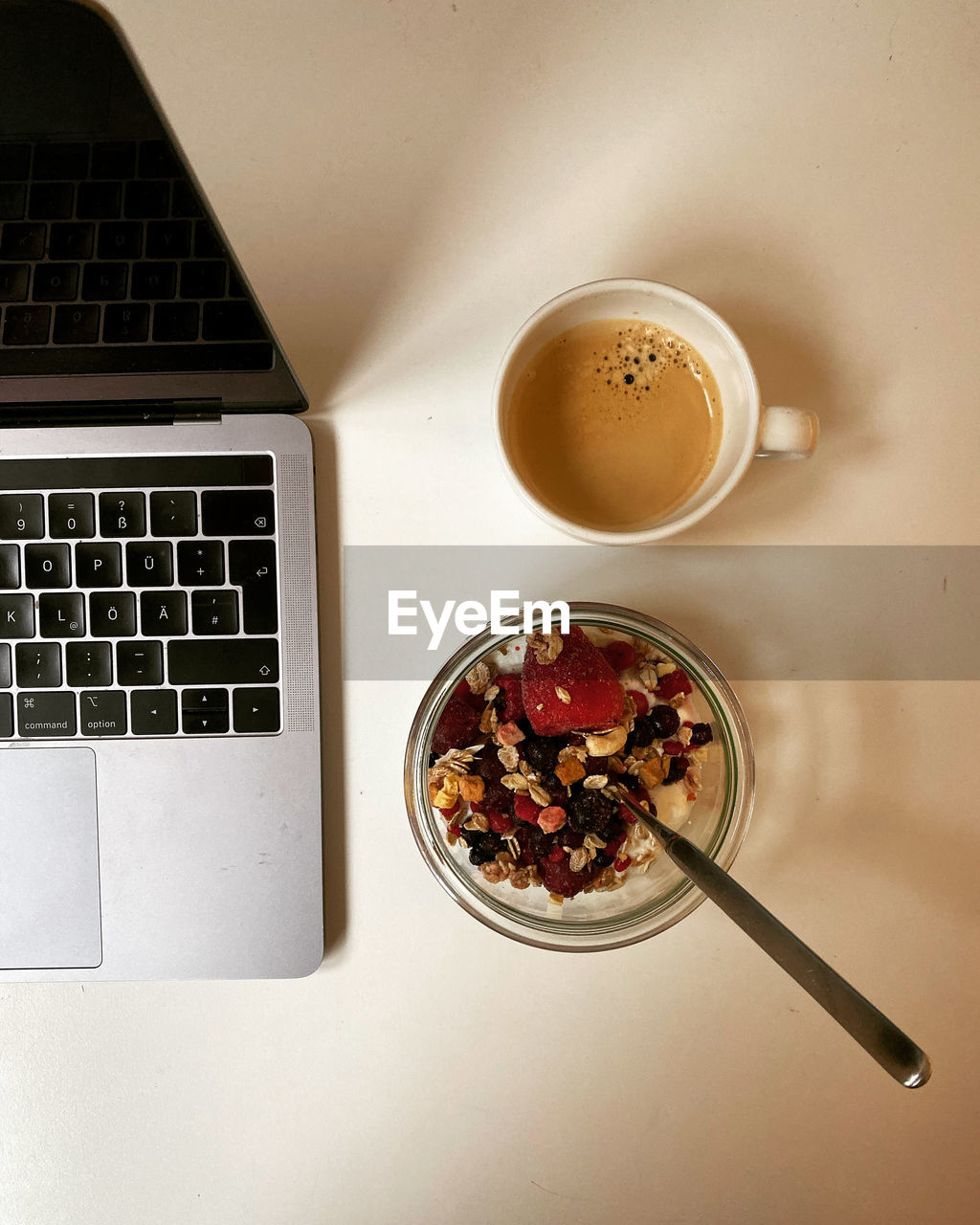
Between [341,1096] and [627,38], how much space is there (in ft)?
2.91

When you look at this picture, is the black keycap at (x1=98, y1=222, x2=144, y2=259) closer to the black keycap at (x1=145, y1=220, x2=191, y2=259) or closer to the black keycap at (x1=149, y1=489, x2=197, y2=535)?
the black keycap at (x1=145, y1=220, x2=191, y2=259)

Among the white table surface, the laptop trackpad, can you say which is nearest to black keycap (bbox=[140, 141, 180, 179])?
the white table surface

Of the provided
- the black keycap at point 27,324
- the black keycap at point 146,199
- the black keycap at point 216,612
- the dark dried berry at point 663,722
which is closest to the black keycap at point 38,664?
the black keycap at point 216,612

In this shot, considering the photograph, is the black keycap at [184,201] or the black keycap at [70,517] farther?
the black keycap at [70,517]

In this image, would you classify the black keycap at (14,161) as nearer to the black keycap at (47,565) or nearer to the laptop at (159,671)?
the laptop at (159,671)

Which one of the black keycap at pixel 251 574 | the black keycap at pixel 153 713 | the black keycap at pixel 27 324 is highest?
the black keycap at pixel 27 324

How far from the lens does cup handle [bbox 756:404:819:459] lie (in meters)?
0.57

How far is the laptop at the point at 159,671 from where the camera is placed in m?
0.63

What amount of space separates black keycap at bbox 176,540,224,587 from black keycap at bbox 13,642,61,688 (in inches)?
4.5

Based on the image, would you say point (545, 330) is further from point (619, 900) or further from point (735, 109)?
point (619, 900)

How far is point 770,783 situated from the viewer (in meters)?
0.68

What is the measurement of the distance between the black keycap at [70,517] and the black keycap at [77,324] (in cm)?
13

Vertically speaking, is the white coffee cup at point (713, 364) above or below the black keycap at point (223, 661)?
above

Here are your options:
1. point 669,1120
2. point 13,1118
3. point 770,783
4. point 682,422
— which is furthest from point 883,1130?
point 13,1118
